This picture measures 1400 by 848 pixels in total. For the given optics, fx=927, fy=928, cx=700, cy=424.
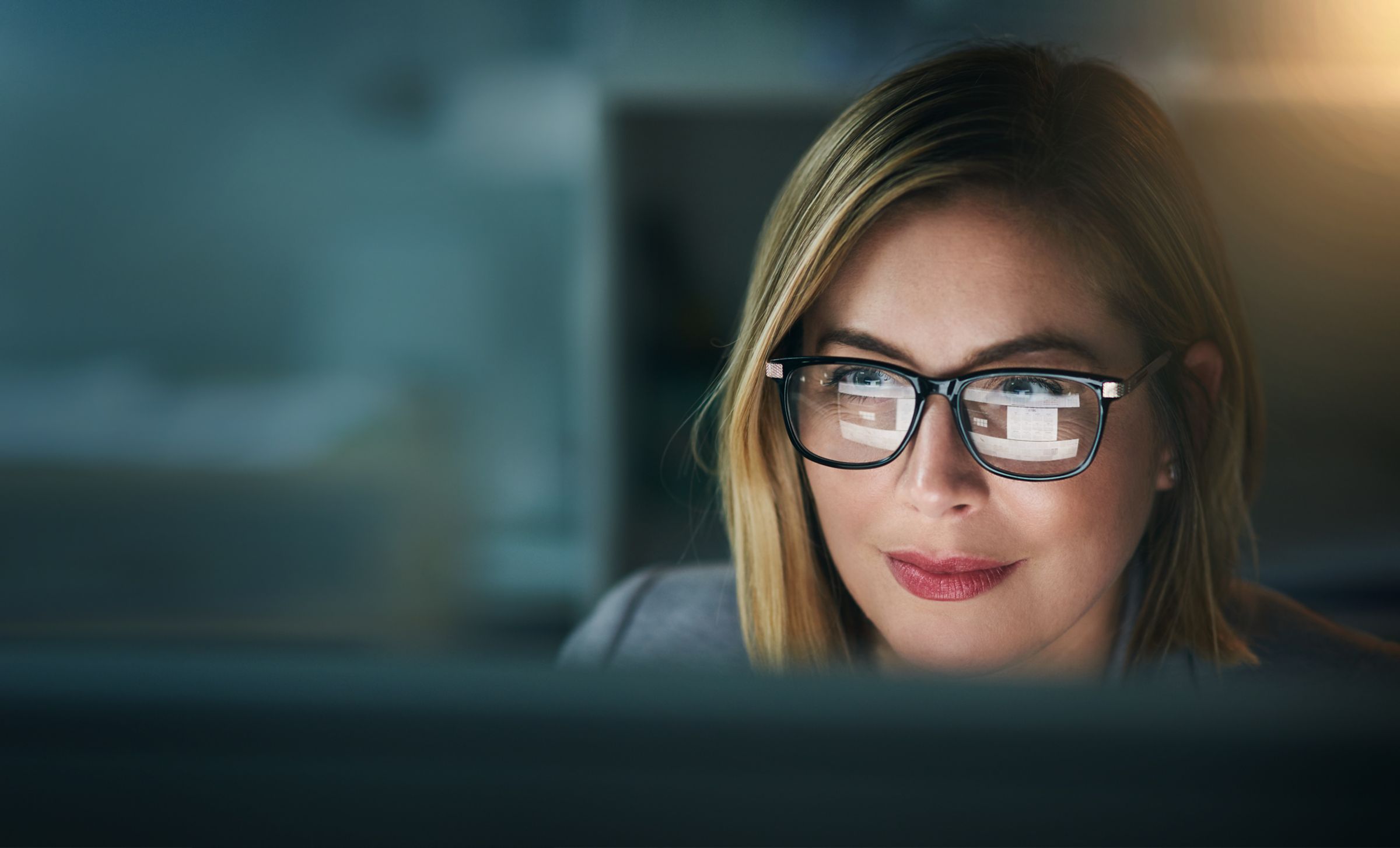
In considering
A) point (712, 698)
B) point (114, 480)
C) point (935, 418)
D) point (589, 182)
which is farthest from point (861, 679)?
point (114, 480)

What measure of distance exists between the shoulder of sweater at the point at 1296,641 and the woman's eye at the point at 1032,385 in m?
0.23

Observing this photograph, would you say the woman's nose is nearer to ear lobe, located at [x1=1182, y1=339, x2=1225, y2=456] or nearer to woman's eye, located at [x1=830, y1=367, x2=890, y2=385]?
woman's eye, located at [x1=830, y1=367, x2=890, y2=385]

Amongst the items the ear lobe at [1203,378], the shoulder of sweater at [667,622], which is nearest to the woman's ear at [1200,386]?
the ear lobe at [1203,378]

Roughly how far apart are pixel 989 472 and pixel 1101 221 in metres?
0.20

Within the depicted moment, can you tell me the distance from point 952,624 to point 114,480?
1263 mm

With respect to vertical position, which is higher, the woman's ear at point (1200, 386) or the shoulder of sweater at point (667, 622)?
the woman's ear at point (1200, 386)

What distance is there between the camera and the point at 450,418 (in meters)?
1.74

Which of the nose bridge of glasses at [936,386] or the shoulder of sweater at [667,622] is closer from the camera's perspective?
the nose bridge of glasses at [936,386]

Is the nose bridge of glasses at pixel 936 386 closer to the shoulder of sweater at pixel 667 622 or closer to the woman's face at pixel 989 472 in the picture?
the woman's face at pixel 989 472

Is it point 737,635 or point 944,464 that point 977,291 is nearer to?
point 944,464

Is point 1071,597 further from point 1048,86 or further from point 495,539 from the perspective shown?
point 495,539

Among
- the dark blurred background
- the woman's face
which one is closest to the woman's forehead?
the woman's face

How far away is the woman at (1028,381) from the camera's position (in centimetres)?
64

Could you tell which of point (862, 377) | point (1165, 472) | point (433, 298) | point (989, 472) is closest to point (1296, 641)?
point (1165, 472)
